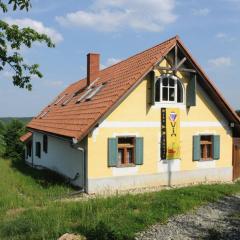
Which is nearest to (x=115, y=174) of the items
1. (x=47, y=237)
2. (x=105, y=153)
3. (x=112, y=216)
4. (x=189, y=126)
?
(x=105, y=153)

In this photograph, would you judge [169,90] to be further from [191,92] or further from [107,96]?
[107,96]

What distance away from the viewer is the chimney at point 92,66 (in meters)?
23.6

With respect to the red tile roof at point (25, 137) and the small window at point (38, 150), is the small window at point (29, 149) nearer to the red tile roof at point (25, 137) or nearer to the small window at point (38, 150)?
the red tile roof at point (25, 137)

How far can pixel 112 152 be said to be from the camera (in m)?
16.3

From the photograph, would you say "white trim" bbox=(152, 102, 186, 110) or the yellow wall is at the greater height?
"white trim" bbox=(152, 102, 186, 110)

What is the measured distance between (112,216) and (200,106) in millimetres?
9230

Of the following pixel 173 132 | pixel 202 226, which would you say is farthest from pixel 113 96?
pixel 202 226

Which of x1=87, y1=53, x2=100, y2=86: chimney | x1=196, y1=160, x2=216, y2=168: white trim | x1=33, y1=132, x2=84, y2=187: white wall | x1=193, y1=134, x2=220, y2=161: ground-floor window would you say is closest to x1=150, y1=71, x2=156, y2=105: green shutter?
x1=193, y1=134, x2=220, y2=161: ground-floor window

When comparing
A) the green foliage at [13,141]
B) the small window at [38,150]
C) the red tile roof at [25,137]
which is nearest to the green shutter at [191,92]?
the small window at [38,150]

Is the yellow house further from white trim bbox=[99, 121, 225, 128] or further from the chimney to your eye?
the chimney

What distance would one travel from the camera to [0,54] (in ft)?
24.9

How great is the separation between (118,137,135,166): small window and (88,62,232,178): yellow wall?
1.31ft

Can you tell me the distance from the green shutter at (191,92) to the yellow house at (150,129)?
4 cm

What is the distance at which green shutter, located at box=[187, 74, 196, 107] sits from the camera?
59.4 ft
